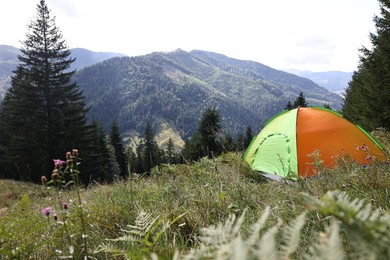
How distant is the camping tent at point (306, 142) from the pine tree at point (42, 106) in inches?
887

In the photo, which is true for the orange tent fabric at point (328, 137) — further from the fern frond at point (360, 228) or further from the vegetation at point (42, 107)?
the vegetation at point (42, 107)

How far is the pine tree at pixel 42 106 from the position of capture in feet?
83.9

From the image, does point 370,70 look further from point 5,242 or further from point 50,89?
point 50,89

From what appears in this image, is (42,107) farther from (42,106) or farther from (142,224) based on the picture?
(142,224)

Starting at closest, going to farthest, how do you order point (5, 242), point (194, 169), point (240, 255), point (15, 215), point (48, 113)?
1. point (240, 255)
2. point (5, 242)
3. point (15, 215)
4. point (194, 169)
5. point (48, 113)

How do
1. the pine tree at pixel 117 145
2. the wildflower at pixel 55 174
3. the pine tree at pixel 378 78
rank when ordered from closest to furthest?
1. the wildflower at pixel 55 174
2. the pine tree at pixel 378 78
3. the pine tree at pixel 117 145

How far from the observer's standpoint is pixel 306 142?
6.71 metres

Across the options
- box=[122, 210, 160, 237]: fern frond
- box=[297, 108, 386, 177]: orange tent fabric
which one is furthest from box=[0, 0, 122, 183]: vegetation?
box=[122, 210, 160, 237]: fern frond

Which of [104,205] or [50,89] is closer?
[104,205]

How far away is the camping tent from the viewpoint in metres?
6.43

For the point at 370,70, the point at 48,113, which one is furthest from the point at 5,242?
the point at 48,113

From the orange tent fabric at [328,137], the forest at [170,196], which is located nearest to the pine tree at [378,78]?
the forest at [170,196]

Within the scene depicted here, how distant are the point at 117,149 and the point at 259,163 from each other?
50.6 meters

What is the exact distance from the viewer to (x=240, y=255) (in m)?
0.46
